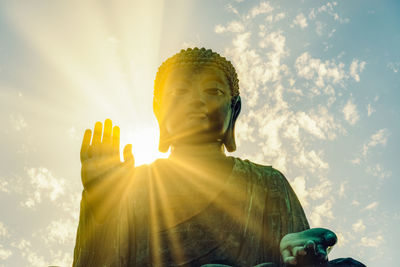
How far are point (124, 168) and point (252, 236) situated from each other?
1.65 metres

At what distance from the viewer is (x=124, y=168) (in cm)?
538

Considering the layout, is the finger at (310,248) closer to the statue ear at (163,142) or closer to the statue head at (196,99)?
the statue head at (196,99)

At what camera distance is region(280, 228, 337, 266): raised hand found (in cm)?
377

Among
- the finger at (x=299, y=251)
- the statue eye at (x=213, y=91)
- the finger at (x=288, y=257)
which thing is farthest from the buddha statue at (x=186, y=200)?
the finger at (x=299, y=251)

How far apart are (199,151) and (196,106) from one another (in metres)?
0.60

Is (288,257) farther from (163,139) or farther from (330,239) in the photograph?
(163,139)

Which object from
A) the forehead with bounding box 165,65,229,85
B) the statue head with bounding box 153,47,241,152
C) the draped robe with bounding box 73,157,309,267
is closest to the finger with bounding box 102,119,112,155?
the draped robe with bounding box 73,157,309,267

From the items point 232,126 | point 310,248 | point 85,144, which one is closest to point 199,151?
point 232,126

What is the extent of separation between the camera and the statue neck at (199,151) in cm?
607

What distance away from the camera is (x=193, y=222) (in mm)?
5098

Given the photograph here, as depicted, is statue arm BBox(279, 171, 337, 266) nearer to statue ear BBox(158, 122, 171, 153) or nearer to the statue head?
the statue head

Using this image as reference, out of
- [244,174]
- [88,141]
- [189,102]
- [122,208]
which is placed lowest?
[122,208]

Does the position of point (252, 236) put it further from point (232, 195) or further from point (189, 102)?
point (189, 102)

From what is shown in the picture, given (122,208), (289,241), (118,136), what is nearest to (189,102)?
(118,136)
